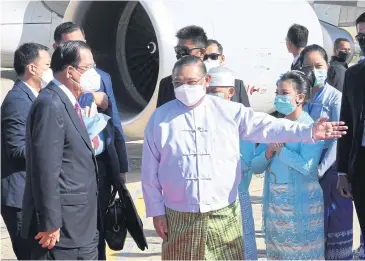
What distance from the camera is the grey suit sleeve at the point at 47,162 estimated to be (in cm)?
337

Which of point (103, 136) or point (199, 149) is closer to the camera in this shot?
point (199, 149)

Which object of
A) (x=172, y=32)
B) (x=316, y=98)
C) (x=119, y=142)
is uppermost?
(x=172, y=32)

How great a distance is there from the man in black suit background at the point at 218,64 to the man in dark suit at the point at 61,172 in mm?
1411

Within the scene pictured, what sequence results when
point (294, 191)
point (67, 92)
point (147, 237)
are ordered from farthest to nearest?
point (147, 237), point (294, 191), point (67, 92)

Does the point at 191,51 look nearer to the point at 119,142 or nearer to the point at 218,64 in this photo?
the point at 218,64

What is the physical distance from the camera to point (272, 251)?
4500 millimetres

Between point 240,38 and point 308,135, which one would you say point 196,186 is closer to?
point 308,135

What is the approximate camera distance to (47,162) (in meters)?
3.39

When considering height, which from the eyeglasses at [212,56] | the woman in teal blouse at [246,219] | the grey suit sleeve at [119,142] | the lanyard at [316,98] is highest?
the eyeglasses at [212,56]

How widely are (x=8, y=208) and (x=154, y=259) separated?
1.56m

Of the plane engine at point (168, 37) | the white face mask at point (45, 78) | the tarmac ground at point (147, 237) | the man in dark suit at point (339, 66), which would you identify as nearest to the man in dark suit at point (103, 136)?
the white face mask at point (45, 78)

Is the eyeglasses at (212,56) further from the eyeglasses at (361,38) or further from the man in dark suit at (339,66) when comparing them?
the man in dark suit at (339,66)

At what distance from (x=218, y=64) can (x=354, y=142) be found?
1.31 m

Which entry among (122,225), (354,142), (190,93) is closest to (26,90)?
(122,225)
